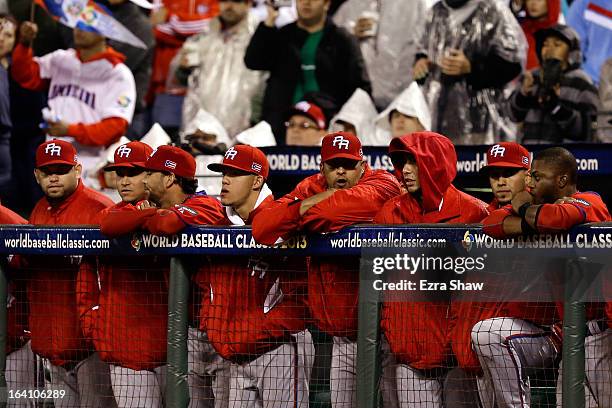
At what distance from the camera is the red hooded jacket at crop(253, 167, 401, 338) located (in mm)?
6129

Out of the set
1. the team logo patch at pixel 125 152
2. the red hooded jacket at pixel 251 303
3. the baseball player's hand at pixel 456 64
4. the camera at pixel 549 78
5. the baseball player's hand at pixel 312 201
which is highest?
the baseball player's hand at pixel 456 64

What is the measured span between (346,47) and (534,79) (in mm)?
1659

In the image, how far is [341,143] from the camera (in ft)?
22.3

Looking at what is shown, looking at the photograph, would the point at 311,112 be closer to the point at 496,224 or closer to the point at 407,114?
the point at 407,114

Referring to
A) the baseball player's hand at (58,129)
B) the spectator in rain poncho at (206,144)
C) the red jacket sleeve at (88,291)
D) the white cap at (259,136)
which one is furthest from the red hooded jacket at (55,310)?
the baseball player's hand at (58,129)

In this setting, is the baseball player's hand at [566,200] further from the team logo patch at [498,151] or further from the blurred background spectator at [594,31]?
the blurred background spectator at [594,31]

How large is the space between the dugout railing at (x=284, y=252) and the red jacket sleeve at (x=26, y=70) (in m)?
4.41

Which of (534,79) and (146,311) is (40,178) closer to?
(146,311)

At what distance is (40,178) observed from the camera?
7.59 meters

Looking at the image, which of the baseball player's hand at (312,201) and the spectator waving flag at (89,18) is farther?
the spectator waving flag at (89,18)

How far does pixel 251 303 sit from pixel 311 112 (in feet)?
12.0

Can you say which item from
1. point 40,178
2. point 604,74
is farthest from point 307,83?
point 40,178

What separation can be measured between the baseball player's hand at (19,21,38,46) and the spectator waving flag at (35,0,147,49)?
217 millimetres

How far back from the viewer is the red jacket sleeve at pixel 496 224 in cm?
581
